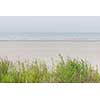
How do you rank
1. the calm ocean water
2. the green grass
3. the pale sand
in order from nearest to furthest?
the green grass → the calm ocean water → the pale sand

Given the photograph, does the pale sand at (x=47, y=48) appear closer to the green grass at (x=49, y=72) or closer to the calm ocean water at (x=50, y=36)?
the calm ocean water at (x=50, y=36)

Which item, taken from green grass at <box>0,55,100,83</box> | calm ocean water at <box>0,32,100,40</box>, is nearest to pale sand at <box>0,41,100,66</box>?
calm ocean water at <box>0,32,100,40</box>

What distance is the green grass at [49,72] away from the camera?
422cm

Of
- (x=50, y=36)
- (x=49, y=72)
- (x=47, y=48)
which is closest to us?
(x=49, y=72)

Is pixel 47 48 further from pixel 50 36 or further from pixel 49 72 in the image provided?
pixel 49 72

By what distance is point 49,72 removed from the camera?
168 inches

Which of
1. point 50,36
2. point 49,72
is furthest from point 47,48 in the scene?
point 49,72

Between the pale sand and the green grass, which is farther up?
the pale sand

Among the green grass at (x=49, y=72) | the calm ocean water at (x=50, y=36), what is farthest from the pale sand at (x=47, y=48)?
the green grass at (x=49, y=72)

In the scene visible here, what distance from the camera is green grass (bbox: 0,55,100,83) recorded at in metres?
4.22

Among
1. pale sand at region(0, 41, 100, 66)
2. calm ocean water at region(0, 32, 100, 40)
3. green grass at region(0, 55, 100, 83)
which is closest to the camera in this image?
green grass at region(0, 55, 100, 83)

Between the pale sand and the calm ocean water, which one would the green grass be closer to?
the calm ocean water

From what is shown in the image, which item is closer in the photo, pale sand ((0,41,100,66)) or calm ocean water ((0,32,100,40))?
calm ocean water ((0,32,100,40))
